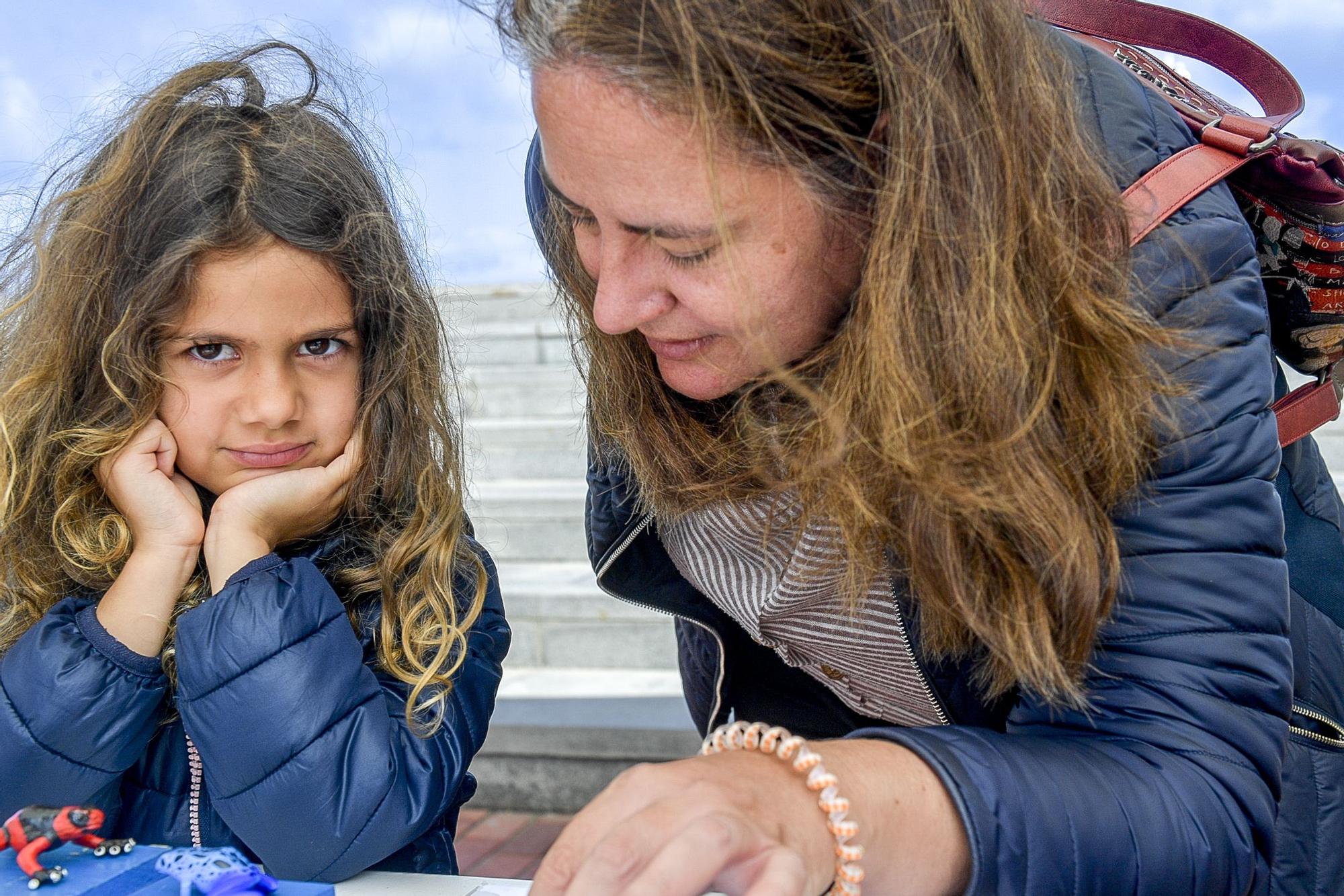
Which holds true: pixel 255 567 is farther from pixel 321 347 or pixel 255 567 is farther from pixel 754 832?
pixel 754 832

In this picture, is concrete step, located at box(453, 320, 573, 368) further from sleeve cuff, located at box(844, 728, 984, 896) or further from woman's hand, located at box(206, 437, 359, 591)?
sleeve cuff, located at box(844, 728, 984, 896)

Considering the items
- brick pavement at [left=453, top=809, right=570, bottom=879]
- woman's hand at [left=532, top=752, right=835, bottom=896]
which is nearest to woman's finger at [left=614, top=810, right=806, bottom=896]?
woman's hand at [left=532, top=752, right=835, bottom=896]

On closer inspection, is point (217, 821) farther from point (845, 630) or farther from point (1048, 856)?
point (1048, 856)

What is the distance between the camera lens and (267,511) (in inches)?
57.1

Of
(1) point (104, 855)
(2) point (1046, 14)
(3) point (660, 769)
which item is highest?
(2) point (1046, 14)

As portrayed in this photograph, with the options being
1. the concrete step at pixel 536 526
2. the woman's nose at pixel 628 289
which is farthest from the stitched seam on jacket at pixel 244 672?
the concrete step at pixel 536 526

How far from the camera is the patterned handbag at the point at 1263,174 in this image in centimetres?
108

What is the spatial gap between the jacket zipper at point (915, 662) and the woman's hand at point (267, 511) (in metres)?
0.74

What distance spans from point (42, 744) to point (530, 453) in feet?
10.5

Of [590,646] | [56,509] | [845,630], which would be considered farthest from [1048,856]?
[590,646]

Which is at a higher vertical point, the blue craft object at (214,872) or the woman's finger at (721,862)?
the woman's finger at (721,862)

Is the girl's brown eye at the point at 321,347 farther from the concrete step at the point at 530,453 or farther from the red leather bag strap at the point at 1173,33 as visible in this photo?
the concrete step at the point at 530,453

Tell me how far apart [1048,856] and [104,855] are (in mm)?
801

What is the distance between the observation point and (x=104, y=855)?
1024 mm
